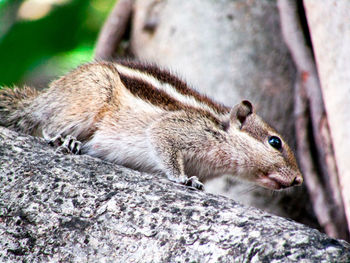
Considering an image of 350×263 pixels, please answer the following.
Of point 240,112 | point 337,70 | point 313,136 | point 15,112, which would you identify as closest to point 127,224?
point 240,112

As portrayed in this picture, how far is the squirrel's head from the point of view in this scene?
3.95m

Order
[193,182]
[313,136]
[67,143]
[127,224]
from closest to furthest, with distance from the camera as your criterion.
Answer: [127,224] → [193,182] → [67,143] → [313,136]

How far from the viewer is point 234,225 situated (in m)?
2.37

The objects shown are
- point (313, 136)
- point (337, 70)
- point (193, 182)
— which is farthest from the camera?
point (313, 136)

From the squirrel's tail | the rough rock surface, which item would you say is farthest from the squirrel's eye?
the squirrel's tail

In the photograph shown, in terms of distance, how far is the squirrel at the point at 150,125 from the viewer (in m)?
3.85

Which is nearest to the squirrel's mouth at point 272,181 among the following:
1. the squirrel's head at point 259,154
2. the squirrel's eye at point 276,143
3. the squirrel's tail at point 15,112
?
the squirrel's head at point 259,154

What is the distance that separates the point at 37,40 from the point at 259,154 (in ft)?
11.9

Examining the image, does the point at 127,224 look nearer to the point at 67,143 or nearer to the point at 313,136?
the point at 67,143

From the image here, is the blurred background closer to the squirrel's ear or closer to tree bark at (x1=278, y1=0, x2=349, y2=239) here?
tree bark at (x1=278, y1=0, x2=349, y2=239)

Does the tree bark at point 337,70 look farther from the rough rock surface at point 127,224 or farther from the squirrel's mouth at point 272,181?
the rough rock surface at point 127,224

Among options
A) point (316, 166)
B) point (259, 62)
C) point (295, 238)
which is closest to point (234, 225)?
Result: point (295, 238)

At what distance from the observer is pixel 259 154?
3.98 metres

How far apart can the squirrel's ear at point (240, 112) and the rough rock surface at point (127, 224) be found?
1272mm
